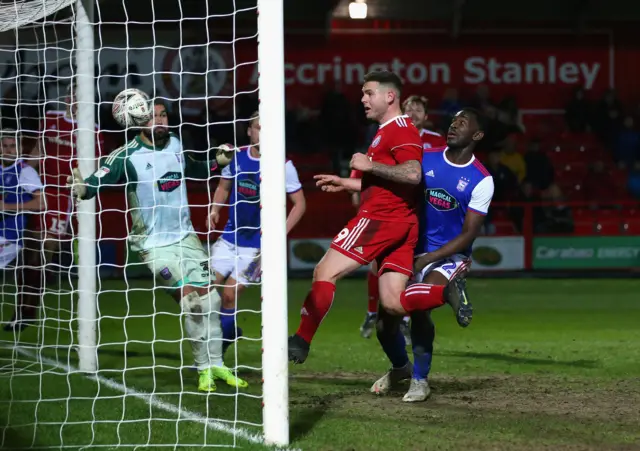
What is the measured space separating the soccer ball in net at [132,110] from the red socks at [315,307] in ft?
5.59

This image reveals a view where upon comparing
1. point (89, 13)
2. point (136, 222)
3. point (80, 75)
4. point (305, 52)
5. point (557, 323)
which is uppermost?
point (305, 52)

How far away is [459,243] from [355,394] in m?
1.16

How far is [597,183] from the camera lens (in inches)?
763

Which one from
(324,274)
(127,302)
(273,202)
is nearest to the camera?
(273,202)

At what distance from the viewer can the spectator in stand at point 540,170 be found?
721 inches

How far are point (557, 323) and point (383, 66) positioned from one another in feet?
35.5

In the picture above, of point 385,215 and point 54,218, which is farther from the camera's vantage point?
point 54,218

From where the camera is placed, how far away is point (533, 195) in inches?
698

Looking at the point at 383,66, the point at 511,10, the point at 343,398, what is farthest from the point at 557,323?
the point at 511,10

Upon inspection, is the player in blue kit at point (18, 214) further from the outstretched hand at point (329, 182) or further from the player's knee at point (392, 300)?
the outstretched hand at point (329, 182)

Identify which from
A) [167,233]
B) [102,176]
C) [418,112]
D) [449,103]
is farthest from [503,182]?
[102,176]

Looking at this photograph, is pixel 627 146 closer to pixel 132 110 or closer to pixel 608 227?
pixel 608 227

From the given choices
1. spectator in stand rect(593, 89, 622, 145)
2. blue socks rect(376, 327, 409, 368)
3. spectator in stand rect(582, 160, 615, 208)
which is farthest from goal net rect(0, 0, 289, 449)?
spectator in stand rect(593, 89, 622, 145)

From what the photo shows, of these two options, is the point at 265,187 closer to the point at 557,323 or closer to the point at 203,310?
the point at 203,310
